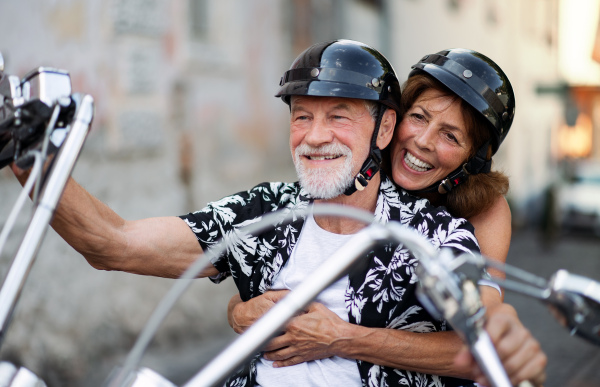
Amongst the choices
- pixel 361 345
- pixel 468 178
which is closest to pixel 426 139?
pixel 468 178

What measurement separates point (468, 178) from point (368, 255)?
747 mm

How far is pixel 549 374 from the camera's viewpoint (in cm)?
549

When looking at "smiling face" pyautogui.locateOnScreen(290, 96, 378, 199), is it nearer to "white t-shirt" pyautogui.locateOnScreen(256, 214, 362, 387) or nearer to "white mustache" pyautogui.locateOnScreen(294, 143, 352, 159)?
"white mustache" pyautogui.locateOnScreen(294, 143, 352, 159)

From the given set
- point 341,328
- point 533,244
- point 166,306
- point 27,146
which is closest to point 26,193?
point 27,146

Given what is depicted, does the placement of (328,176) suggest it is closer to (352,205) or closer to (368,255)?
(352,205)

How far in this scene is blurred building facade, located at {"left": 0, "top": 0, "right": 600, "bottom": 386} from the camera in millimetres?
4402

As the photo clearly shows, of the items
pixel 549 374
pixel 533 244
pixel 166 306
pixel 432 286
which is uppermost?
pixel 432 286

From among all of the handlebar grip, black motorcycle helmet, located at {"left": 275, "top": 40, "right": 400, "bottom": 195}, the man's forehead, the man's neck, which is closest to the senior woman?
the man's neck

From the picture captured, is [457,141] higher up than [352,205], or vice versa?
[457,141]

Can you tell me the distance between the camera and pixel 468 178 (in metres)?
2.65

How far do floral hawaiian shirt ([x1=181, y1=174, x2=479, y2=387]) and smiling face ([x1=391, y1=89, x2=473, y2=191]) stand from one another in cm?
12

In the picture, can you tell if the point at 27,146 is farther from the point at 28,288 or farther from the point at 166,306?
the point at 28,288

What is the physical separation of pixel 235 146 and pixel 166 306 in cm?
525

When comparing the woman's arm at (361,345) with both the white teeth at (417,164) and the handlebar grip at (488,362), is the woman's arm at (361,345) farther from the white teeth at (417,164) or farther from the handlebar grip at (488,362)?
the handlebar grip at (488,362)
